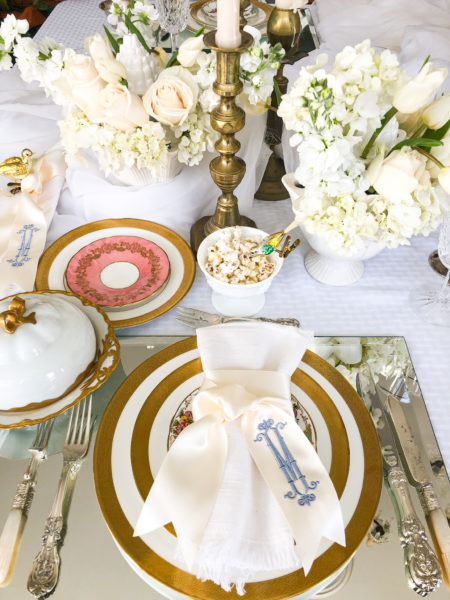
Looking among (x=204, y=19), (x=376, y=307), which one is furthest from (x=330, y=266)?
(x=204, y=19)

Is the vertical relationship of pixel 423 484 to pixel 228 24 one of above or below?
below

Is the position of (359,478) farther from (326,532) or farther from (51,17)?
(51,17)

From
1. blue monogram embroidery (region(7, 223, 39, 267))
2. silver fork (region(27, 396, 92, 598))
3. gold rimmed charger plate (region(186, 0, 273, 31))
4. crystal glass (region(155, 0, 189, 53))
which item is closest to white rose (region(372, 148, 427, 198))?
silver fork (region(27, 396, 92, 598))

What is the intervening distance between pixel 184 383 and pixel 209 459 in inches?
6.0

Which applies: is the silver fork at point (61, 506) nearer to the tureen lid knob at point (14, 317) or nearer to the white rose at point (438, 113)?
the tureen lid knob at point (14, 317)

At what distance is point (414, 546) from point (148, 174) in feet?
2.41

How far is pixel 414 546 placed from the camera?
52 cm

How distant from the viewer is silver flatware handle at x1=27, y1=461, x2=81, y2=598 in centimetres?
49

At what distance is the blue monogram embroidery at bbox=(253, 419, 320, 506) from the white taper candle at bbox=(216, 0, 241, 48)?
53 centimetres

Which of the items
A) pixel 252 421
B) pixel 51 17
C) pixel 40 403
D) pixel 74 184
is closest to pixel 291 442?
pixel 252 421

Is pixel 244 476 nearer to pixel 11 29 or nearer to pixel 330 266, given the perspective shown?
pixel 330 266

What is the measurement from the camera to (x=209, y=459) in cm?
52

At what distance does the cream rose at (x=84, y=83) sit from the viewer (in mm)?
697

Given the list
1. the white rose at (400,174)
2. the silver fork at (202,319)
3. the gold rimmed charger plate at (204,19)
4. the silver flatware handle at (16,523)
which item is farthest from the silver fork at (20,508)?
the gold rimmed charger plate at (204,19)
